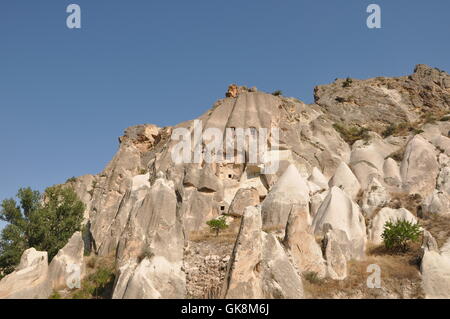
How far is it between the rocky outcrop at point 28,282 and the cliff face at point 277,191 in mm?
2975

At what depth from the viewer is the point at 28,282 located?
14.3 metres

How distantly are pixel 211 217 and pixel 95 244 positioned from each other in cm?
616

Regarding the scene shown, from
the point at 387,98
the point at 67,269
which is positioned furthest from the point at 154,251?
the point at 387,98

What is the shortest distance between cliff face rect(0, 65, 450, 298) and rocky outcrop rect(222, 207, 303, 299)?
30mm

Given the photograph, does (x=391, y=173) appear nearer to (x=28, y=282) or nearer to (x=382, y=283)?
(x=382, y=283)

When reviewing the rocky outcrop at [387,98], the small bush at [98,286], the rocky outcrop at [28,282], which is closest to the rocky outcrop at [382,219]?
the small bush at [98,286]

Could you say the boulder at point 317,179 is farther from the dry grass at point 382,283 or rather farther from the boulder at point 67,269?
the boulder at point 67,269

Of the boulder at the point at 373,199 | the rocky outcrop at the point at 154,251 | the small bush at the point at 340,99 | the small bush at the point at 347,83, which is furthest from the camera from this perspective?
the small bush at the point at 347,83

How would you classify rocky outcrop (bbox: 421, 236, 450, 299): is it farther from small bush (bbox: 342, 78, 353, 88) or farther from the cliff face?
small bush (bbox: 342, 78, 353, 88)

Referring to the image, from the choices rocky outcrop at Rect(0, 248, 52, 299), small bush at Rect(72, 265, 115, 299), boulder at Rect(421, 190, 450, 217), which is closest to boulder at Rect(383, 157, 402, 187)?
boulder at Rect(421, 190, 450, 217)

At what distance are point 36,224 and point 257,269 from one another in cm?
1645

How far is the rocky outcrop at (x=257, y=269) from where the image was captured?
10922 mm

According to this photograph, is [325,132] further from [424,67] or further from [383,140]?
[424,67]
